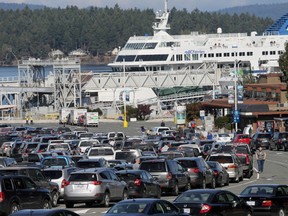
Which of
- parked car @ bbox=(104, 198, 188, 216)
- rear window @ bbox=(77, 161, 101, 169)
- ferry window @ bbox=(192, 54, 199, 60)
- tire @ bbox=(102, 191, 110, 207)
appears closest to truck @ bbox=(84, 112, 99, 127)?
ferry window @ bbox=(192, 54, 199, 60)

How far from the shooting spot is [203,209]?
24.6 m

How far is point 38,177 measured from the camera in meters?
32.8

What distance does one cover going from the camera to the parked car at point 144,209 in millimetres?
22141

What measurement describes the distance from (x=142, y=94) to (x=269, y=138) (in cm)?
6396

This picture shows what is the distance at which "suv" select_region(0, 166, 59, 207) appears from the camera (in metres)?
32.4

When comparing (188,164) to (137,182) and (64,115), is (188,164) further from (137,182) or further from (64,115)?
(64,115)

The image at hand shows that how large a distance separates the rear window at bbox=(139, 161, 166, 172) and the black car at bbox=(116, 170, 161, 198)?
92.2 inches

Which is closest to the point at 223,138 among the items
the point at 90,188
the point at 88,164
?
the point at 88,164

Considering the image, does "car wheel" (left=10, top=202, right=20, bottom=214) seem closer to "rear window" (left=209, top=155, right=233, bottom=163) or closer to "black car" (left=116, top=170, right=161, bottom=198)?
"black car" (left=116, top=170, right=161, bottom=198)

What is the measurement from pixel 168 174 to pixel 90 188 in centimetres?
562

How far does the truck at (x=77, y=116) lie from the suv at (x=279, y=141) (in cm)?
3701

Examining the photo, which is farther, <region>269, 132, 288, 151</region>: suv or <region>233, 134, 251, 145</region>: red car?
<region>269, 132, 288, 151</region>: suv

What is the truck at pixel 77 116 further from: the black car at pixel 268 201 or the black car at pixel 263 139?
the black car at pixel 268 201

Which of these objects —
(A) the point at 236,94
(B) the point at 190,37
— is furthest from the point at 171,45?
(A) the point at 236,94
